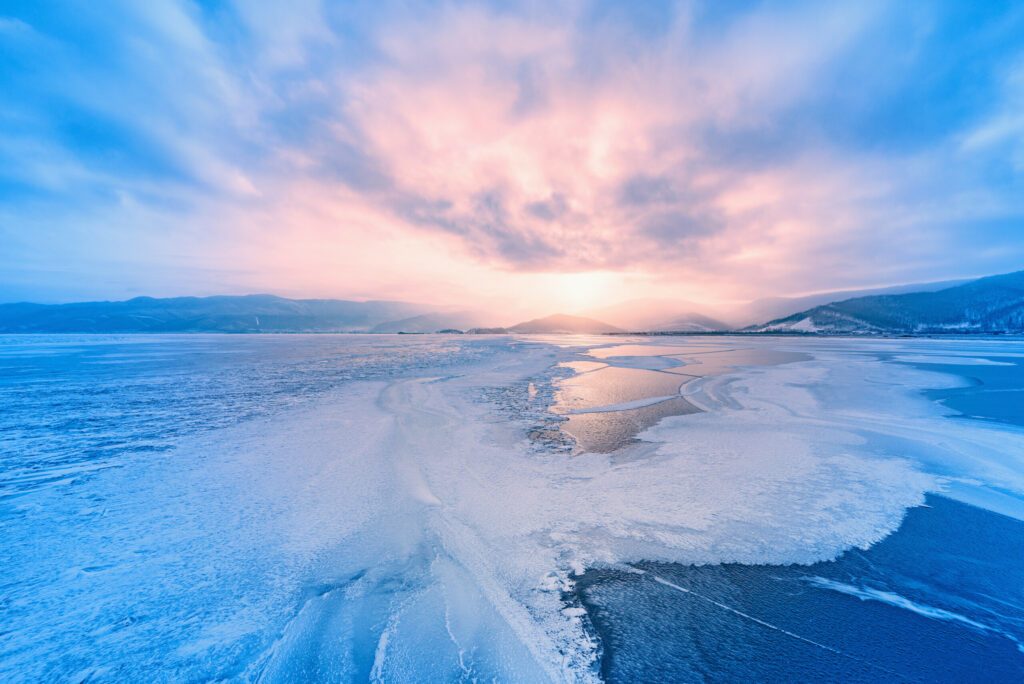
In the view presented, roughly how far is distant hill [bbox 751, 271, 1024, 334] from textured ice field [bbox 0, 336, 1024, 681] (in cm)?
13957

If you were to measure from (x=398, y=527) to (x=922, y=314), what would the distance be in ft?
638

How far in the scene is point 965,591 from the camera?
3541mm

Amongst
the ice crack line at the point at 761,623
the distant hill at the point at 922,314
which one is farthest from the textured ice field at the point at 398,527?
the distant hill at the point at 922,314

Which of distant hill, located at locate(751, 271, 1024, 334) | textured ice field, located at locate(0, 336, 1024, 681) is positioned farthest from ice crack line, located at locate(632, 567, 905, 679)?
distant hill, located at locate(751, 271, 1024, 334)

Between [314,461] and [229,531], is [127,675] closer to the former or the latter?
[229,531]

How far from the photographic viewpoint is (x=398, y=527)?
468cm

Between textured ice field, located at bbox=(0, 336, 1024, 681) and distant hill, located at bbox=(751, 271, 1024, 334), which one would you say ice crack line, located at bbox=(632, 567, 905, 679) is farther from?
distant hill, located at bbox=(751, 271, 1024, 334)

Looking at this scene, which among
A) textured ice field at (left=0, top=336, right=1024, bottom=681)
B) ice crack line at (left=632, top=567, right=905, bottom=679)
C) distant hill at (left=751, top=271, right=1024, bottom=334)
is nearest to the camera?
ice crack line at (left=632, top=567, right=905, bottom=679)

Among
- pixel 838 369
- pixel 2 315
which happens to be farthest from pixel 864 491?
pixel 2 315

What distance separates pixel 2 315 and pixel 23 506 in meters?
309

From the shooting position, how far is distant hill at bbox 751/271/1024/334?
11506 cm

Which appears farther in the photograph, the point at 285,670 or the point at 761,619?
the point at 761,619

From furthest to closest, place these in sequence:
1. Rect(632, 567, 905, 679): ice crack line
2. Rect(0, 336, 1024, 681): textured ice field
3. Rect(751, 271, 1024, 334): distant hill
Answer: Rect(751, 271, 1024, 334): distant hill
Rect(0, 336, 1024, 681): textured ice field
Rect(632, 567, 905, 679): ice crack line

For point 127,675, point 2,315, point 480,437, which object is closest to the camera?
point 127,675
